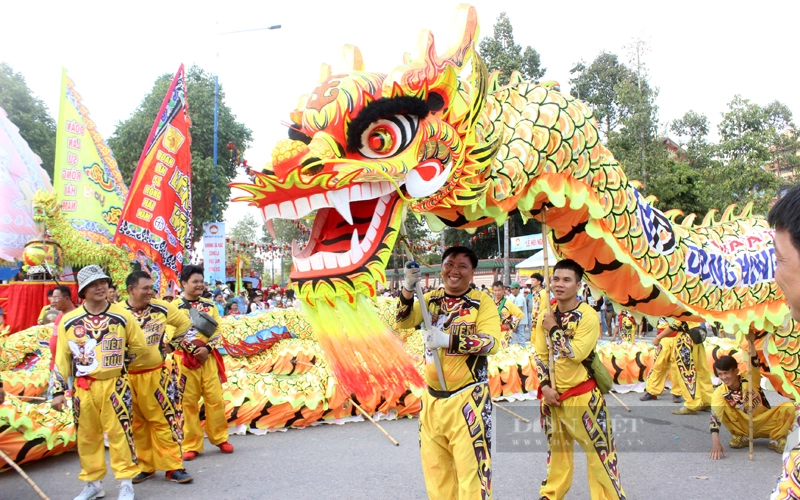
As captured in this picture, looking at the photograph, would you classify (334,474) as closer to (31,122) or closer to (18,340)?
(18,340)

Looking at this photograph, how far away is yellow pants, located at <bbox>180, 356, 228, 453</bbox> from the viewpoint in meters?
4.54

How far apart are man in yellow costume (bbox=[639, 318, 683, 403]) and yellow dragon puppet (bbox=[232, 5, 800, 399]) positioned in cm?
208

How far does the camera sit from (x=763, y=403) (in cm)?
467

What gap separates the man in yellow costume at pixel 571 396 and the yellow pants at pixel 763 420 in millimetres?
2023

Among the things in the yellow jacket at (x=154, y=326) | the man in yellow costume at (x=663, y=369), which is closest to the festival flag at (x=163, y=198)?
the yellow jacket at (x=154, y=326)

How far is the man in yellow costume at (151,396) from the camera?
3961 mm

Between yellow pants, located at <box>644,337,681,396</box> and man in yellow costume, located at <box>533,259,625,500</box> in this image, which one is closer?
man in yellow costume, located at <box>533,259,625,500</box>

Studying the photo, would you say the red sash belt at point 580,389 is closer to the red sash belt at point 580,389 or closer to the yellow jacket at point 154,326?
the red sash belt at point 580,389

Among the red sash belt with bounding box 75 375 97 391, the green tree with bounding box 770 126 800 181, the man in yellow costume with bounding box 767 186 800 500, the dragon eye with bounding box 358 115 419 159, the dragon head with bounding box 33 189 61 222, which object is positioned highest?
the green tree with bounding box 770 126 800 181

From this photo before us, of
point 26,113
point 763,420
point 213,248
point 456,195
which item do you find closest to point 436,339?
point 456,195

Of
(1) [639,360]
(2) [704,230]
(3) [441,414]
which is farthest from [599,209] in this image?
(1) [639,360]

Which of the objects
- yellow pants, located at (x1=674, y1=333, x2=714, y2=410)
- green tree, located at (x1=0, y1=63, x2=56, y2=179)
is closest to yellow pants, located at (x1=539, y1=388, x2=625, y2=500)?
yellow pants, located at (x1=674, y1=333, x2=714, y2=410)

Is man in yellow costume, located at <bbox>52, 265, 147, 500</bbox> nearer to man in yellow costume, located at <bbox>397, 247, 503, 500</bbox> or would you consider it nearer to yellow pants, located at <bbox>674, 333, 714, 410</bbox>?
man in yellow costume, located at <bbox>397, 247, 503, 500</bbox>

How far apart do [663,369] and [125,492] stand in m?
5.41
